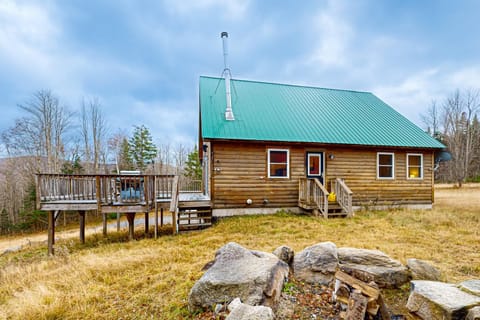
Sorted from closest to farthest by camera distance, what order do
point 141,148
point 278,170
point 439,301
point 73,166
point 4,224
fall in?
point 439,301
point 278,170
point 4,224
point 73,166
point 141,148

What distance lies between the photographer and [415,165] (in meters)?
11.3

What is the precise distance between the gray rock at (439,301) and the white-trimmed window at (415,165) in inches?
406

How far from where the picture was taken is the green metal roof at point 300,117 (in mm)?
9820

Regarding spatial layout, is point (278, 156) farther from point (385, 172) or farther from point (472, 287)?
point (472, 287)

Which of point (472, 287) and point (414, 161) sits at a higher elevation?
point (414, 161)

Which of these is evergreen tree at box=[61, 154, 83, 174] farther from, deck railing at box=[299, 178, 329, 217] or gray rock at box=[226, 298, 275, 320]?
gray rock at box=[226, 298, 275, 320]

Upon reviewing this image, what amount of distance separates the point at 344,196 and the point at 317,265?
6.15 metres

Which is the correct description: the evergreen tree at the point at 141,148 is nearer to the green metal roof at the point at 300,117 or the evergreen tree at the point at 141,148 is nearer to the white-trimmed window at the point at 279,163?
the green metal roof at the point at 300,117

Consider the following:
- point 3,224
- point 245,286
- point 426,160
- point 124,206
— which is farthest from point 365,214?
point 3,224

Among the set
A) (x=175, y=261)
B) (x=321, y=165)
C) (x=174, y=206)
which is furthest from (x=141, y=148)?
(x=175, y=261)

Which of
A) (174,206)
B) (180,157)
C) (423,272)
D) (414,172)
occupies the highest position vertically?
(180,157)

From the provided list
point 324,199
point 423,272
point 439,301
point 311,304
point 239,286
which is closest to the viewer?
point 439,301

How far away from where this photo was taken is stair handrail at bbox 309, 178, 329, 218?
8586mm

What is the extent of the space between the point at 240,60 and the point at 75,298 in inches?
922
